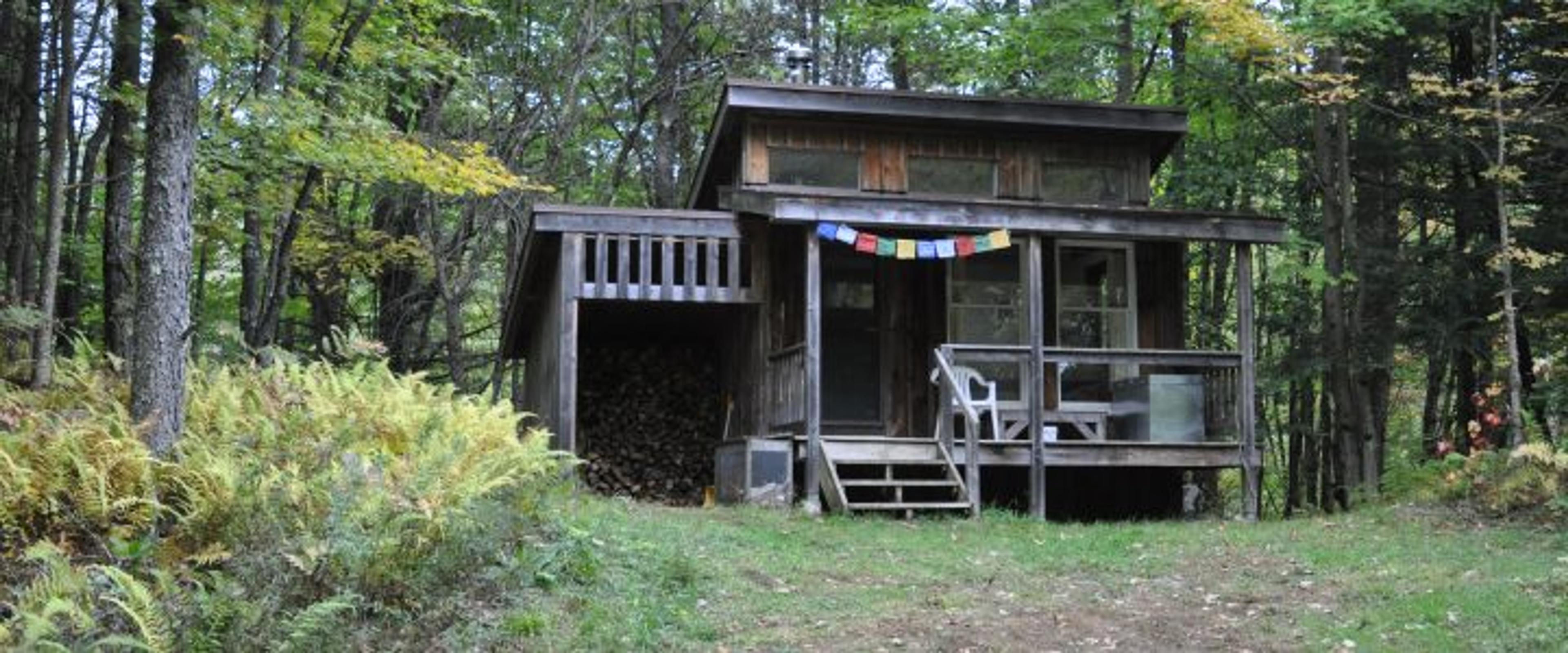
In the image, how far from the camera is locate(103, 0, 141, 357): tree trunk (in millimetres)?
11273

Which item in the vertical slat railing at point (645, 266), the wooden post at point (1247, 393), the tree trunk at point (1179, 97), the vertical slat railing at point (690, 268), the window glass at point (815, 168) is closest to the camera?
the wooden post at point (1247, 393)

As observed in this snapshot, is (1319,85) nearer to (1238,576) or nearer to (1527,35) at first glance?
(1527,35)

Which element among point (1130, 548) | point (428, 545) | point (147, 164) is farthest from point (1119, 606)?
point (147, 164)

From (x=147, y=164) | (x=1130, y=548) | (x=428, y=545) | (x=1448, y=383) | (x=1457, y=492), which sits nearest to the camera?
(x=428, y=545)

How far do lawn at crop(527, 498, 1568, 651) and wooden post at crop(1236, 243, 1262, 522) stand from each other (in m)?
1.73

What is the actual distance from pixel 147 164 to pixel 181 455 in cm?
190

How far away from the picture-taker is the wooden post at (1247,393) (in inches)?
512

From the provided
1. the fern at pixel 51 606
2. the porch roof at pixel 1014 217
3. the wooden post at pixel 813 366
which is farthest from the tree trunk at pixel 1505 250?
the fern at pixel 51 606

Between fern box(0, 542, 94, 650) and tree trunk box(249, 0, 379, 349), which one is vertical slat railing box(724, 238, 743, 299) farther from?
fern box(0, 542, 94, 650)

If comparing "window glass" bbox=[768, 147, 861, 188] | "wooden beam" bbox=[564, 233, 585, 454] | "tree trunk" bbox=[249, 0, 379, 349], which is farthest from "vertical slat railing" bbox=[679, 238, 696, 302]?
Result: "tree trunk" bbox=[249, 0, 379, 349]

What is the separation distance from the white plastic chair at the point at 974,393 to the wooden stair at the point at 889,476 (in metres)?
0.57

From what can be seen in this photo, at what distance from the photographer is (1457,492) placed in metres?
11.9

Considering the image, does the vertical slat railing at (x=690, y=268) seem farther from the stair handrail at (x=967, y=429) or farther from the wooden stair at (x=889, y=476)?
the stair handrail at (x=967, y=429)

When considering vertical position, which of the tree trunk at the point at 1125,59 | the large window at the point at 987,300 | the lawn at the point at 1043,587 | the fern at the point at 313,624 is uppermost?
the tree trunk at the point at 1125,59
